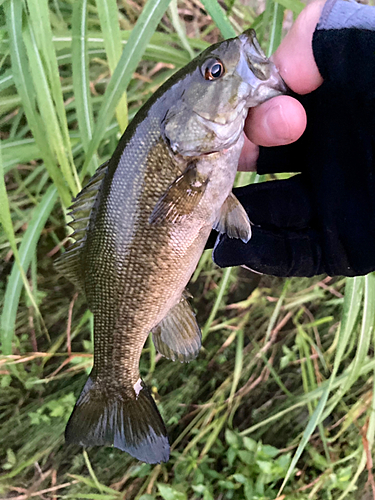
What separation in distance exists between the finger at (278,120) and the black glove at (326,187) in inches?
5.4

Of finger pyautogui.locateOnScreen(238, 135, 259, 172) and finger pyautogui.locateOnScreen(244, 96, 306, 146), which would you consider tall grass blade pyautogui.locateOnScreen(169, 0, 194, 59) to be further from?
finger pyautogui.locateOnScreen(244, 96, 306, 146)

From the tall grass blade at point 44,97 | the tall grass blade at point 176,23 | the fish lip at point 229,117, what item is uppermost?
the tall grass blade at point 176,23

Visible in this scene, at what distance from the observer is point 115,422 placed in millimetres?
970

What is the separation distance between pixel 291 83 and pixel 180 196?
378 millimetres

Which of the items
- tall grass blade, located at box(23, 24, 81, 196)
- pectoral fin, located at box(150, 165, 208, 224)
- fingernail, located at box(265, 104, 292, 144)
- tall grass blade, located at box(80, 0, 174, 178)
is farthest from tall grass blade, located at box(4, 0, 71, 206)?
fingernail, located at box(265, 104, 292, 144)

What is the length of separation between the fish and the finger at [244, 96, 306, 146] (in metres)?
0.03

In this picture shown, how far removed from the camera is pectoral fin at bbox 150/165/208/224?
29.6 inches

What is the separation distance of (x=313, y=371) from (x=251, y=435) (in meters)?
0.42

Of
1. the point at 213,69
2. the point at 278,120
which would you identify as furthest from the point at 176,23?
the point at 278,120

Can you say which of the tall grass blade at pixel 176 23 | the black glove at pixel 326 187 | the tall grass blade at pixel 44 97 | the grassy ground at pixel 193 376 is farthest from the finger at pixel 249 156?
the tall grass blade at pixel 44 97

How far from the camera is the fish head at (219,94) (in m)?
0.70

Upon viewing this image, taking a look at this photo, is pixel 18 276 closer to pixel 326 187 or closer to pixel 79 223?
pixel 79 223

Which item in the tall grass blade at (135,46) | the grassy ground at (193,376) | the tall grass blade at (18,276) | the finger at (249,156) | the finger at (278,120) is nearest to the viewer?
the finger at (278,120)

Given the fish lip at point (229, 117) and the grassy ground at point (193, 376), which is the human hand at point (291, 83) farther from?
the grassy ground at point (193, 376)
